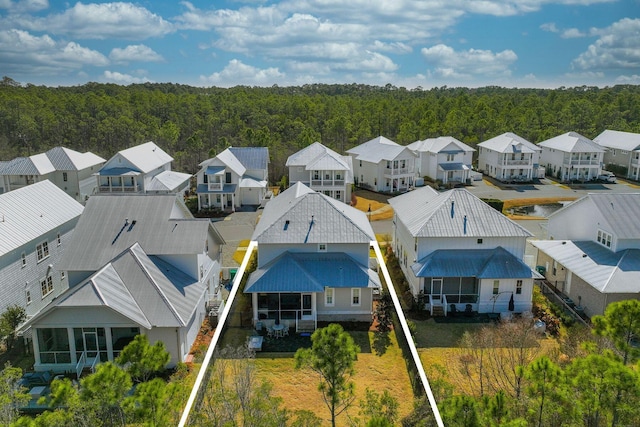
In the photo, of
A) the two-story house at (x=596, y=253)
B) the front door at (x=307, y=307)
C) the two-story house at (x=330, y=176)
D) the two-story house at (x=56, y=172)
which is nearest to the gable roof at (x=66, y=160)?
the two-story house at (x=56, y=172)

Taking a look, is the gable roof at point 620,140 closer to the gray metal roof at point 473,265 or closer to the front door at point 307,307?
the gray metal roof at point 473,265

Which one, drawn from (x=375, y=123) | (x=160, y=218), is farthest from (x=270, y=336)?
(x=375, y=123)

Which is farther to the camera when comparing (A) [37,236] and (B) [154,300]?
(A) [37,236]

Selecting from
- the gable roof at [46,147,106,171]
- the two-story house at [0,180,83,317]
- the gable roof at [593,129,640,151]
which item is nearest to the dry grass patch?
the two-story house at [0,180,83,317]

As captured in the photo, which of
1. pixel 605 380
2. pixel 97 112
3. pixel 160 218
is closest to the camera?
pixel 605 380

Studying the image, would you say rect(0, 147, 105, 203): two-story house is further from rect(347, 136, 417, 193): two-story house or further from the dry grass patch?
the dry grass patch

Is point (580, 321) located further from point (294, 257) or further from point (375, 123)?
point (375, 123)

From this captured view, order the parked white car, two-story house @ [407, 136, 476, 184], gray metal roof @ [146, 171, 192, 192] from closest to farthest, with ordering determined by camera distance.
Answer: gray metal roof @ [146, 171, 192, 192] → two-story house @ [407, 136, 476, 184] → the parked white car
